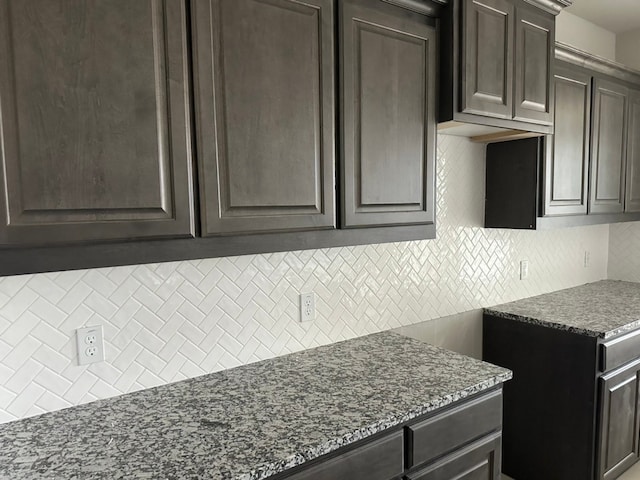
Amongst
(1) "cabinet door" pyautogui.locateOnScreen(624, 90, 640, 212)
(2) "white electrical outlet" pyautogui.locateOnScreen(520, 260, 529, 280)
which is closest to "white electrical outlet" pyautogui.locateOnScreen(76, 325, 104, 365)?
(2) "white electrical outlet" pyautogui.locateOnScreen(520, 260, 529, 280)

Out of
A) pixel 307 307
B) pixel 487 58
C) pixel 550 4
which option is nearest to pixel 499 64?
pixel 487 58

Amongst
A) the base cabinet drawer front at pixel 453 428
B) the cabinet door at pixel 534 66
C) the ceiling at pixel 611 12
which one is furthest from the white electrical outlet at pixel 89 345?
the ceiling at pixel 611 12

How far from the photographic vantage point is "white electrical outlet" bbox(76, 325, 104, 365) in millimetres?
1340

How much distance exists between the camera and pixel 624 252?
3312 mm

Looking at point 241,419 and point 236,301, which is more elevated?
point 236,301

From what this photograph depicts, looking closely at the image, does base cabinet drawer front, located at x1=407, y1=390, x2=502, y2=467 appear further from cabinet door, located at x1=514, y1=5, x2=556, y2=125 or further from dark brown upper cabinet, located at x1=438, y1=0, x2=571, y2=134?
cabinet door, located at x1=514, y1=5, x2=556, y2=125

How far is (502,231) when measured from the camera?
259cm

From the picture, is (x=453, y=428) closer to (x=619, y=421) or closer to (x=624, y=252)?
(x=619, y=421)

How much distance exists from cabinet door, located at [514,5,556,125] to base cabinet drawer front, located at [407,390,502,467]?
125 centimetres

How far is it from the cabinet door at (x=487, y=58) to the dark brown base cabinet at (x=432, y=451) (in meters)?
1.17

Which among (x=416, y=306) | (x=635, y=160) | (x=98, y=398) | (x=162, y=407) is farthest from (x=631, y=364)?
(x=98, y=398)

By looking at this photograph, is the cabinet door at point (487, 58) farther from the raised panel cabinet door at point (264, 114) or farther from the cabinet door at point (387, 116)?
the raised panel cabinet door at point (264, 114)

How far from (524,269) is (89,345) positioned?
8.20ft

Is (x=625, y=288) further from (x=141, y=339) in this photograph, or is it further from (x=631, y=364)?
(x=141, y=339)
